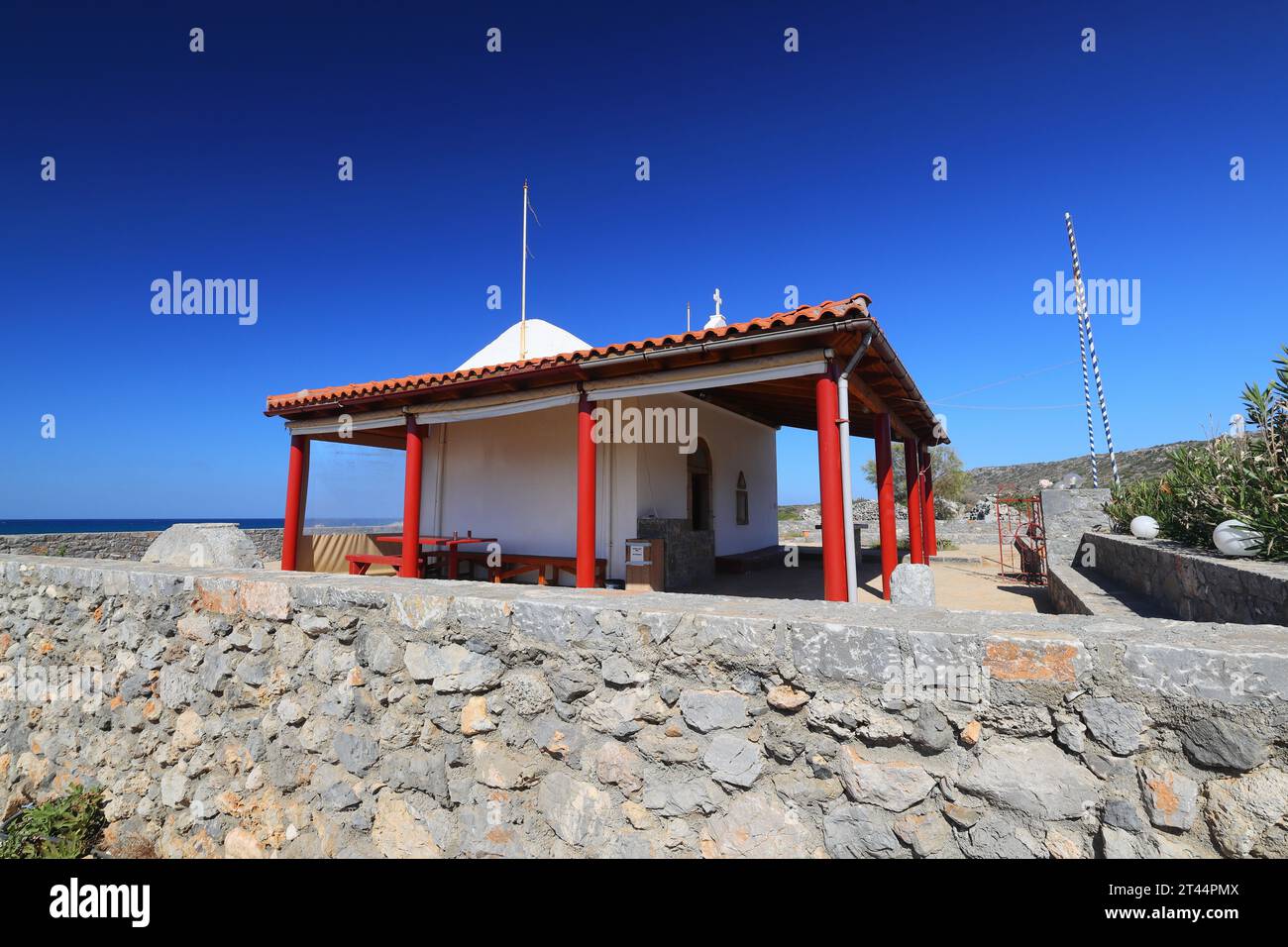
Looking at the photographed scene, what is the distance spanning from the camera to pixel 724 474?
971cm

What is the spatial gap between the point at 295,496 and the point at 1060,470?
37.3 metres

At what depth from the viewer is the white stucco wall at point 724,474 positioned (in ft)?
26.8

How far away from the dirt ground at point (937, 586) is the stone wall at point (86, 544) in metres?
9.58

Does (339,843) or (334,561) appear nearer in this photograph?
(339,843)

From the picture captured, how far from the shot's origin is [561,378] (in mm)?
6348

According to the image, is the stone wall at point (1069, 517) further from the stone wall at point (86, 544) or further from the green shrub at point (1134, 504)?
the stone wall at point (86, 544)

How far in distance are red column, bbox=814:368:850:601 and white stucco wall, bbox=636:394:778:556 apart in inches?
132

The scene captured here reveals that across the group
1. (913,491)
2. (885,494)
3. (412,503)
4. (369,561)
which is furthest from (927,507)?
(369,561)

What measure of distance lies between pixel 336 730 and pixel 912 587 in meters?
4.04

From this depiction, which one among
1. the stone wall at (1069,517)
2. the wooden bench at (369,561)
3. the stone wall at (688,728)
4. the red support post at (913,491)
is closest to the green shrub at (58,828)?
the stone wall at (688,728)

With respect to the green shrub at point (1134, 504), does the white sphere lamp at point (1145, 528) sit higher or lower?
lower

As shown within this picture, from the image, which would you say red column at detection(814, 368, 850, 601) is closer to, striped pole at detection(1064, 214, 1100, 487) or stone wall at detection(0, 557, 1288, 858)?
stone wall at detection(0, 557, 1288, 858)
